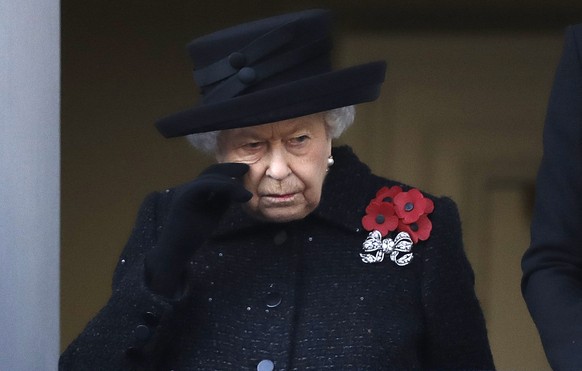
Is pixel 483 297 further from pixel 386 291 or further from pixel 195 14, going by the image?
pixel 386 291

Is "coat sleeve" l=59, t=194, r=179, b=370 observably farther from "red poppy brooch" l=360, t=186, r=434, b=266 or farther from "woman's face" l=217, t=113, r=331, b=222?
"red poppy brooch" l=360, t=186, r=434, b=266

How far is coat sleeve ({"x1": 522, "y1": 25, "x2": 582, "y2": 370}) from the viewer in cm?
264

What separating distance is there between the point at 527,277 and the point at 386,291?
45 cm

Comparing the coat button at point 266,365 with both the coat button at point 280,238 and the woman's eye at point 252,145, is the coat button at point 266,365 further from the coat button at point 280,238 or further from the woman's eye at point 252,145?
the woman's eye at point 252,145

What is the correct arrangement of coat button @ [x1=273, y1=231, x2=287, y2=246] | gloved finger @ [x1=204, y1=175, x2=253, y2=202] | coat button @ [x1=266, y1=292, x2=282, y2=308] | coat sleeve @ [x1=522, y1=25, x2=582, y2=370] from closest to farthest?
coat sleeve @ [x1=522, y1=25, x2=582, y2=370], gloved finger @ [x1=204, y1=175, x2=253, y2=202], coat button @ [x1=266, y1=292, x2=282, y2=308], coat button @ [x1=273, y1=231, x2=287, y2=246]

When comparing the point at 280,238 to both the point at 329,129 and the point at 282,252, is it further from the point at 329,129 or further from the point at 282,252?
the point at 329,129

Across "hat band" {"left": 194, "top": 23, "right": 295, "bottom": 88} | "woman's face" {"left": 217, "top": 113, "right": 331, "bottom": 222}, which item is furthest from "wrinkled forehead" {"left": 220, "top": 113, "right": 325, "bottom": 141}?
"hat band" {"left": 194, "top": 23, "right": 295, "bottom": 88}

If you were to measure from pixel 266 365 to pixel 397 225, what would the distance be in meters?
0.39

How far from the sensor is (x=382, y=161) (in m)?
5.79

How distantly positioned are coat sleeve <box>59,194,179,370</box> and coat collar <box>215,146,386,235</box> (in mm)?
207

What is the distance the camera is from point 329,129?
3.14 m

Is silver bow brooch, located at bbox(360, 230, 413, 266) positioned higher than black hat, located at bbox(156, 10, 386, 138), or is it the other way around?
black hat, located at bbox(156, 10, 386, 138)

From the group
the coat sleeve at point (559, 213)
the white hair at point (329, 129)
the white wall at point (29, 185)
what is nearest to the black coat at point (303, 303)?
the white hair at point (329, 129)

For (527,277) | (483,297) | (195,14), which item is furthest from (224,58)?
(483,297)
